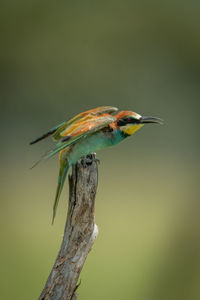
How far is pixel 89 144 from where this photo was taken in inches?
59.4

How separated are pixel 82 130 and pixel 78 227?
34 cm

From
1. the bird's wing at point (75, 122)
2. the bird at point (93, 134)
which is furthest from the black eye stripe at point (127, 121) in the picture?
the bird's wing at point (75, 122)

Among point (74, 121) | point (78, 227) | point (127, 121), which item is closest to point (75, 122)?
point (74, 121)

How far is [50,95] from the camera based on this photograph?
12.0 feet

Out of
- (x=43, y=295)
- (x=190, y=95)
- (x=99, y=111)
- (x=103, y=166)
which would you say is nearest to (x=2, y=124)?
(x=103, y=166)

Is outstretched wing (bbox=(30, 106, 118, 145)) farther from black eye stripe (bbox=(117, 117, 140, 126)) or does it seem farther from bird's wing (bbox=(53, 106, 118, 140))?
black eye stripe (bbox=(117, 117, 140, 126))

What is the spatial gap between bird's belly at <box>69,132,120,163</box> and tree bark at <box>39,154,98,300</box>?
0.14 feet

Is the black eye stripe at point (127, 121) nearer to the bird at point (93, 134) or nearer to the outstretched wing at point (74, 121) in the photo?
the bird at point (93, 134)

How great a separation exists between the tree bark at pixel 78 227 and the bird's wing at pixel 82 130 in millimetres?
89

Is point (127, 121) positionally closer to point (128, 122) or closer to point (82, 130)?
point (128, 122)

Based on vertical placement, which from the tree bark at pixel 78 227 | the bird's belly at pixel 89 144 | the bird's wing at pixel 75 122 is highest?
the bird's wing at pixel 75 122

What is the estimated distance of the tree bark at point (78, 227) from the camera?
1.39m

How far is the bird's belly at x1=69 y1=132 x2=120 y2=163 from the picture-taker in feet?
4.91

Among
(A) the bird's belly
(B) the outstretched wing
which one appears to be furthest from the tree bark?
(B) the outstretched wing
